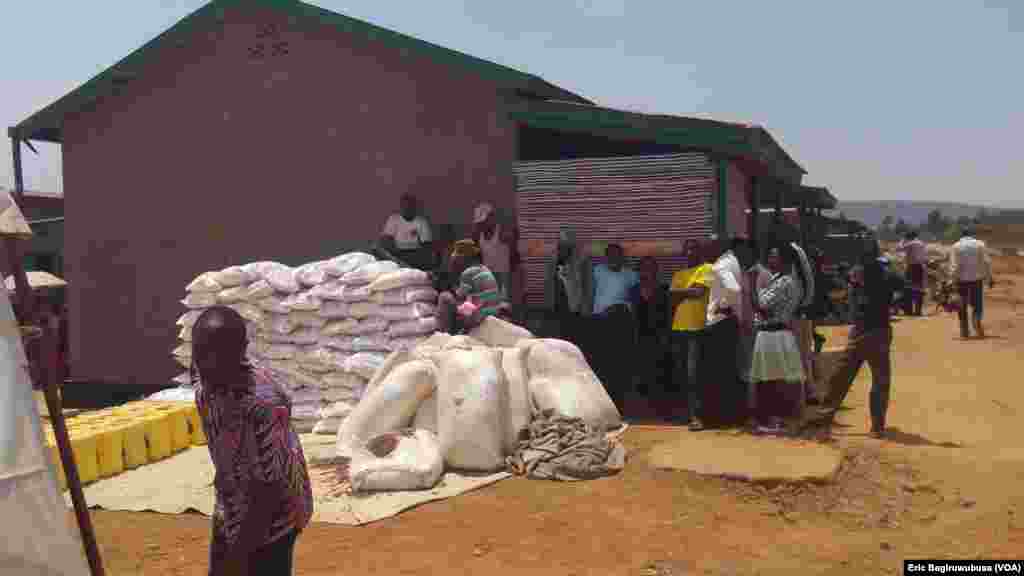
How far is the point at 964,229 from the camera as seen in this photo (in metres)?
13.6

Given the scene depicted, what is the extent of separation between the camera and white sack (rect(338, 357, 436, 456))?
6465mm

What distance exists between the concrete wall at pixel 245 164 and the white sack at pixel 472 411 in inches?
113

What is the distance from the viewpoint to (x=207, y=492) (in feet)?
20.2

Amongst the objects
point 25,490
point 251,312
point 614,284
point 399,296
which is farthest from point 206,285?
point 25,490

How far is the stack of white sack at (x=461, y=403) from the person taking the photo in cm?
606

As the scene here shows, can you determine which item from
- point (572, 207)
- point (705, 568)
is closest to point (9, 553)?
point (705, 568)

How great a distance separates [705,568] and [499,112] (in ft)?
19.0

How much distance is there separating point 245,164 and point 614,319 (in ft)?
16.7

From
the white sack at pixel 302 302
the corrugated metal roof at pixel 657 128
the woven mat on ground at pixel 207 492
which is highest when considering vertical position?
the corrugated metal roof at pixel 657 128

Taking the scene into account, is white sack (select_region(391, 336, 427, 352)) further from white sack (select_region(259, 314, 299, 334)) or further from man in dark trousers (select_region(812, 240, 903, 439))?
man in dark trousers (select_region(812, 240, 903, 439))

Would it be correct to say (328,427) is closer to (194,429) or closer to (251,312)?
(194,429)

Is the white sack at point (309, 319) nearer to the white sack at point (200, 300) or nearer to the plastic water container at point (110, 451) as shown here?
the white sack at point (200, 300)

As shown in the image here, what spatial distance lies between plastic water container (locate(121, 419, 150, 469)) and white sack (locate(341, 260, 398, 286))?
7.12 ft

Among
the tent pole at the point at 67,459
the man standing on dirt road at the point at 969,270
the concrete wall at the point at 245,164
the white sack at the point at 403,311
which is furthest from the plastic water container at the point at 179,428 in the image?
the man standing on dirt road at the point at 969,270
